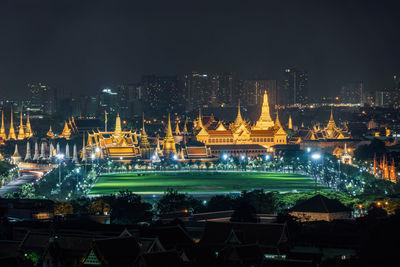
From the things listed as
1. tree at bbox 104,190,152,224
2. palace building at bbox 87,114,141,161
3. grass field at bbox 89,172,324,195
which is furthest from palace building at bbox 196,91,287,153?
tree at bbox 104,190,152,224

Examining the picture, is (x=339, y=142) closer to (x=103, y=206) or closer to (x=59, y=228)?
(x=103, y=206)

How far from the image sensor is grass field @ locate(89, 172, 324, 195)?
172 feet

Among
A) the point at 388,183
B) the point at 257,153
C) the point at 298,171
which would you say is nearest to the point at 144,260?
the point at 388,183

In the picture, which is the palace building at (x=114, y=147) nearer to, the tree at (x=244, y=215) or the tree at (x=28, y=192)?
the tree at (x=28, y=192)

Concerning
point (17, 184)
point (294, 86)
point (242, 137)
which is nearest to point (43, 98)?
point (294, 86)

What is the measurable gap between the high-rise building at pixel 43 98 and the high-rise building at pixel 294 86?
36841 millimetres

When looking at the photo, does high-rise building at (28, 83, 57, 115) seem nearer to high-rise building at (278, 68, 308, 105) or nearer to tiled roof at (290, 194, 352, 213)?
high-rise building at (278, 68, 308, 105)

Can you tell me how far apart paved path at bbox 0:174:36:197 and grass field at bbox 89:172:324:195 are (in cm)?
348

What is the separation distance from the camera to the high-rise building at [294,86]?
18488 centimetres

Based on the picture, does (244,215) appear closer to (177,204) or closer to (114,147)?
(177,204)

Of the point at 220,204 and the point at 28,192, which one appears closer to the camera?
the point at 220,204

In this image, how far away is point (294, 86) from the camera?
611 ft

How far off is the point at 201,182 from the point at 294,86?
128m

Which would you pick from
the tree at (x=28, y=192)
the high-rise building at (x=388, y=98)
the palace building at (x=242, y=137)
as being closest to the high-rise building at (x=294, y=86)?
the high-rise building at (x=388, y=98)
